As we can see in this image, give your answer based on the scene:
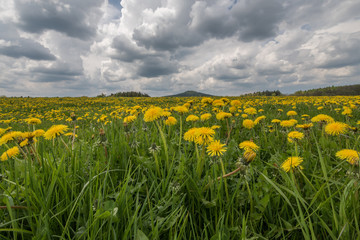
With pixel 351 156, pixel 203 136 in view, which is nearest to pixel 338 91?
pixel 351 156

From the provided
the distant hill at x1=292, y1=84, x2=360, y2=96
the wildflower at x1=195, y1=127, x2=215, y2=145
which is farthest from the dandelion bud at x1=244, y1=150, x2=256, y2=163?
the distant hill at x1=292, y1=84, x2=360, y2=96

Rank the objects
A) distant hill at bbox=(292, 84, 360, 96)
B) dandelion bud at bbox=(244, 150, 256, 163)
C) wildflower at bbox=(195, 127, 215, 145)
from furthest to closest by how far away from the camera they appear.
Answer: distant hill at bbox=(292, 84, 360, 96) → wildflower at bbox=(195, 127, 215, 145) → dandelion bud at bbox=(244, 150, 256, 163)

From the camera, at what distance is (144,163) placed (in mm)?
1686

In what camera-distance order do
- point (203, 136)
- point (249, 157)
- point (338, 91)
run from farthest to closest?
point (338, 91) < point (203, 136) < point (249, 157)

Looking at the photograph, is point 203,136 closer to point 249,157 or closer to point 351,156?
point 249,157

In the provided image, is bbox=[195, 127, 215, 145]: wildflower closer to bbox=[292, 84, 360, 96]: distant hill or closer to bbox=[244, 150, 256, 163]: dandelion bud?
bbox=[244, 150, 256, 163]: dandelion bud

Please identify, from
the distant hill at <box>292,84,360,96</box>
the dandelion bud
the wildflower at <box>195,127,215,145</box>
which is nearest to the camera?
the dandelion bud

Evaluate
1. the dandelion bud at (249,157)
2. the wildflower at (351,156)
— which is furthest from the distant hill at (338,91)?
the dandelion bud at (249,157)

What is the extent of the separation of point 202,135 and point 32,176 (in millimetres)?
1232

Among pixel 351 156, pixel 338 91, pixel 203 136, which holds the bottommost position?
pixel 351 156

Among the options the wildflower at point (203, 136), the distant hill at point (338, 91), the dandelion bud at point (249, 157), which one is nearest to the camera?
the dandelion bud at point (249, 157)

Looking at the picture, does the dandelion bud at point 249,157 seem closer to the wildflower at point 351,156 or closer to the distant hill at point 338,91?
the wildflower at point 351,156

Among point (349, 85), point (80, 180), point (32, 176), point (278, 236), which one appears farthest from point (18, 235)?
point (349, 85)

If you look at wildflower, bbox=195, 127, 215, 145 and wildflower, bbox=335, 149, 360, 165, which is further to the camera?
wildflower, bbox=195, 127, 215, 145
